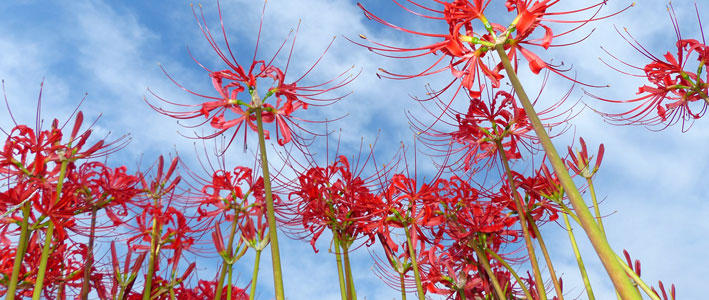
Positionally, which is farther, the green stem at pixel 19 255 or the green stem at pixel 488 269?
the green stem at pixel 488 269

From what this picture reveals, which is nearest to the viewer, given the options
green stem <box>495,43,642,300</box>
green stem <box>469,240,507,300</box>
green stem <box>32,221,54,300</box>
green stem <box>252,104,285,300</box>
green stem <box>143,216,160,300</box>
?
green stem <box>495,43,642,300</box>

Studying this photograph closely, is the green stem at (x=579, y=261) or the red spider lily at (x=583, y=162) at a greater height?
the red spider lily at (x=583, y=162)

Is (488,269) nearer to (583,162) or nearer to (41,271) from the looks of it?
(583,162)

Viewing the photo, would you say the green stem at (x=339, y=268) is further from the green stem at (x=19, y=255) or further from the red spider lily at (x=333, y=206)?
the green stem at (x=19, y=255)

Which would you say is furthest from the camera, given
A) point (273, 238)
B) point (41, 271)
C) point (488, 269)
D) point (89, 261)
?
point (89, 261)

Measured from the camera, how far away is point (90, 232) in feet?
13.0

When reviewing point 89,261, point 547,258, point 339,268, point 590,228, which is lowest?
point 590,228

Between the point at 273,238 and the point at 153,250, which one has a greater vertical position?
the point at 153,250

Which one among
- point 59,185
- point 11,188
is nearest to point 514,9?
point 59,185

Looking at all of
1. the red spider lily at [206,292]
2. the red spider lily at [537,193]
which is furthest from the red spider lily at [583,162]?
the red spider lily at [206,292]

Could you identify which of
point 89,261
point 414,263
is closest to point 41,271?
point 89,261

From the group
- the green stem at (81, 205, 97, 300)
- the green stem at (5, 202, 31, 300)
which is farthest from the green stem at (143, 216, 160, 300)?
the green stem at (5, 202, 31, 300)

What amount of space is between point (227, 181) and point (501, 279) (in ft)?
7.84

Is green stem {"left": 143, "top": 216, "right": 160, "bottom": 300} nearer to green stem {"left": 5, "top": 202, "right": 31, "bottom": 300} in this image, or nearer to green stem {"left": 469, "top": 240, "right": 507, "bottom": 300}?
Result: green stem {"left": 5, "top": 202, "right": 31, "bottom": 300}
